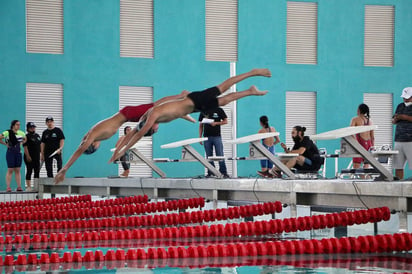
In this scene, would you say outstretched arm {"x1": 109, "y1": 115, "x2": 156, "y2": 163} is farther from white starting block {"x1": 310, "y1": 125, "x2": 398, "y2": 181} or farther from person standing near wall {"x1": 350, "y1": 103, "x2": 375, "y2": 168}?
person standing near wall {"x1": 350, "y1": 103, "x2": 375, "y2": 168}

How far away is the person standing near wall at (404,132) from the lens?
9.59 meters

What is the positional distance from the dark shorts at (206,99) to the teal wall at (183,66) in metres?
11.2

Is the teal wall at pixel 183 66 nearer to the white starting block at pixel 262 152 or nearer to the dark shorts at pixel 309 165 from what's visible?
the dark shorts at pixel 309 165

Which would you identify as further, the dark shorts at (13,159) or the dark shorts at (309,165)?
the dark shorts at (13,159)

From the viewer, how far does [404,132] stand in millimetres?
9656

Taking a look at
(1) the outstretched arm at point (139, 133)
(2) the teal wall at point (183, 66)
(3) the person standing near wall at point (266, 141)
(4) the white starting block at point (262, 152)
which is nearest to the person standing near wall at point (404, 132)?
(4) the white starting block at point (262, 152)

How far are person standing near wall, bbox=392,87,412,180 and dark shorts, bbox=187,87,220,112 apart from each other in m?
2.69

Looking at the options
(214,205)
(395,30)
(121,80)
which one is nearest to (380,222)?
(214,205)

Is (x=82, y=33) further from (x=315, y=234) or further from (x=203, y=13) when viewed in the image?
(x=315, y=234)

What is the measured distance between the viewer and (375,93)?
Result: 21.3 metres

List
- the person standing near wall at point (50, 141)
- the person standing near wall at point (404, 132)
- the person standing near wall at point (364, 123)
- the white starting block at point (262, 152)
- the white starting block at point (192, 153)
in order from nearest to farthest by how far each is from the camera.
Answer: the person standing near wall at point (404, 132) < the white starting block at point (262, 152) < the person standing near wall at point (364, 123) < the white starting block at point (192, 153) < the person standing near wall at point (50, 141)

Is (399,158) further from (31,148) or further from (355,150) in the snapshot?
(31,148)

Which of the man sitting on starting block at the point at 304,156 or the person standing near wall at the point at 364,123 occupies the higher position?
the person standing near wall at the point at 364,123

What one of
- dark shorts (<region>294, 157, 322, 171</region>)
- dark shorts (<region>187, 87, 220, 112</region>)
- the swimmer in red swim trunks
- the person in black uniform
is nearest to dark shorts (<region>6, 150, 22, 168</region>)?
the person in black uniform
